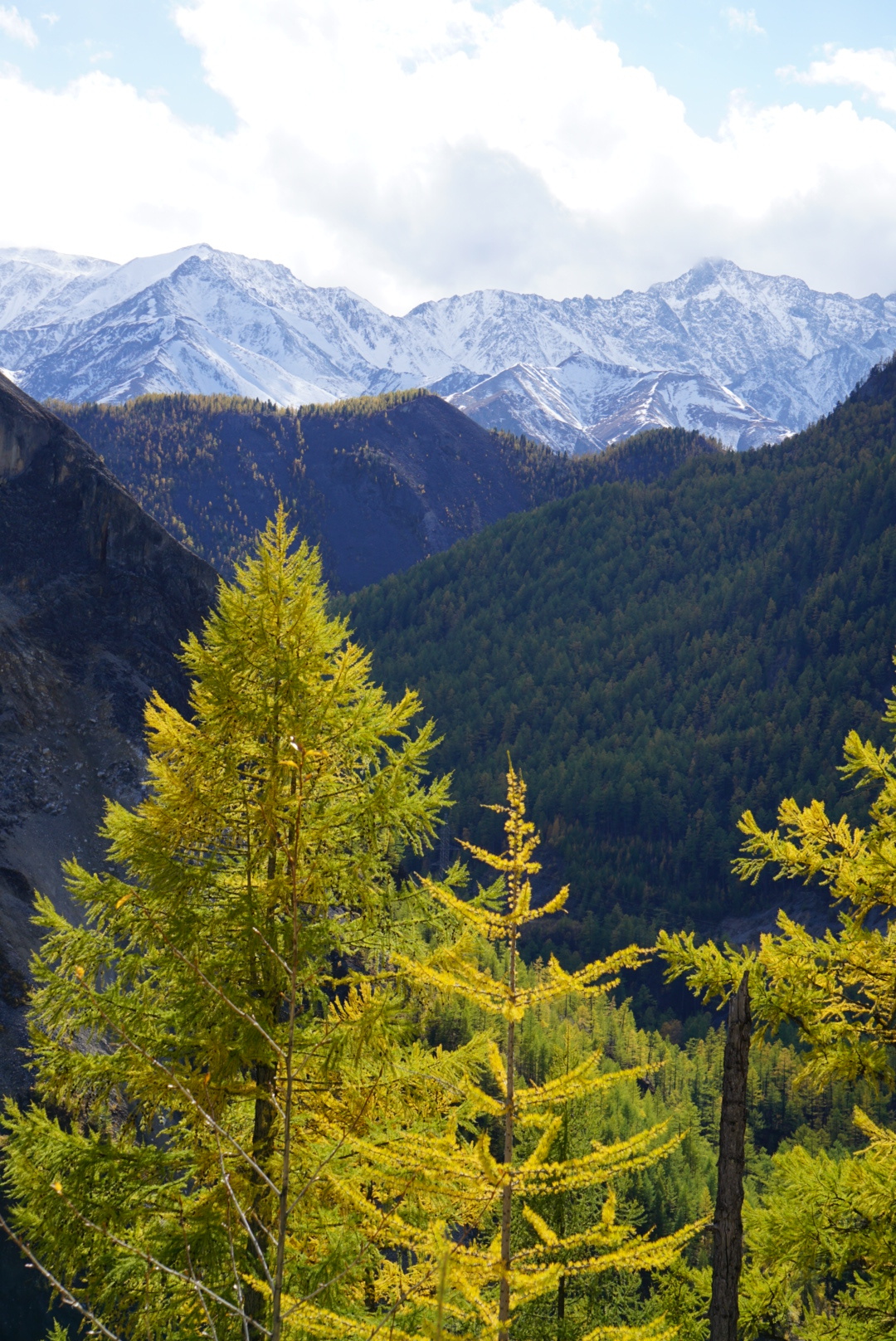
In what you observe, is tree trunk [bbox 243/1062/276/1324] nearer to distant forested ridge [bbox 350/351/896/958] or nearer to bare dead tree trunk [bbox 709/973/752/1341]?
bare dead tree trunk [bbox 709/973/752/1341]

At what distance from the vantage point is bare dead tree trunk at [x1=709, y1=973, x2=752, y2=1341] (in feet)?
21.1

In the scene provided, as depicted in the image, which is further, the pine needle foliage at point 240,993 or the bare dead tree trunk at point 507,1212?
the pine needle foliage at point 240,993

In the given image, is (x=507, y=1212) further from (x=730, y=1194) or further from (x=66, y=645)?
(x=66, y=645)

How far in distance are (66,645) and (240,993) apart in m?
44.6

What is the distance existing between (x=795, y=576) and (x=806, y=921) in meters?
97.9

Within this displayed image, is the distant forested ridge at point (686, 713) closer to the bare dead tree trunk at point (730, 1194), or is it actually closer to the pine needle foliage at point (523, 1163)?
the bare dead tree trunk at point (730, 1194)

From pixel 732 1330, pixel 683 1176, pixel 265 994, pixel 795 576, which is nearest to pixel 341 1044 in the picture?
pixel 265 994

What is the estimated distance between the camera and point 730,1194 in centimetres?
653

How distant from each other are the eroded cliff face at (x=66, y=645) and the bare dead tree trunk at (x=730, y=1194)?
2764cm

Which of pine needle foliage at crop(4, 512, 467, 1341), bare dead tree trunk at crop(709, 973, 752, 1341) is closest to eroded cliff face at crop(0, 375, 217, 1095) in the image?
pine needle foliage at crop(4, 512, 467, 1341)

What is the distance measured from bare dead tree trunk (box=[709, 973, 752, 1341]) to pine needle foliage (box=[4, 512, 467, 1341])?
2.27m

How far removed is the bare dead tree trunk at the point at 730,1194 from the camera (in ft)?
21.1

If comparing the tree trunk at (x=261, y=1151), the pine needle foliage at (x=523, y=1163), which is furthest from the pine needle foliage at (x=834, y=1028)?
the tree trunk at (x=261, y=1151)

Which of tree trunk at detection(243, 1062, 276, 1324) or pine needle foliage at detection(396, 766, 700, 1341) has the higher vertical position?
pine needle foliage at detection(396, 766, 700, 1341)
